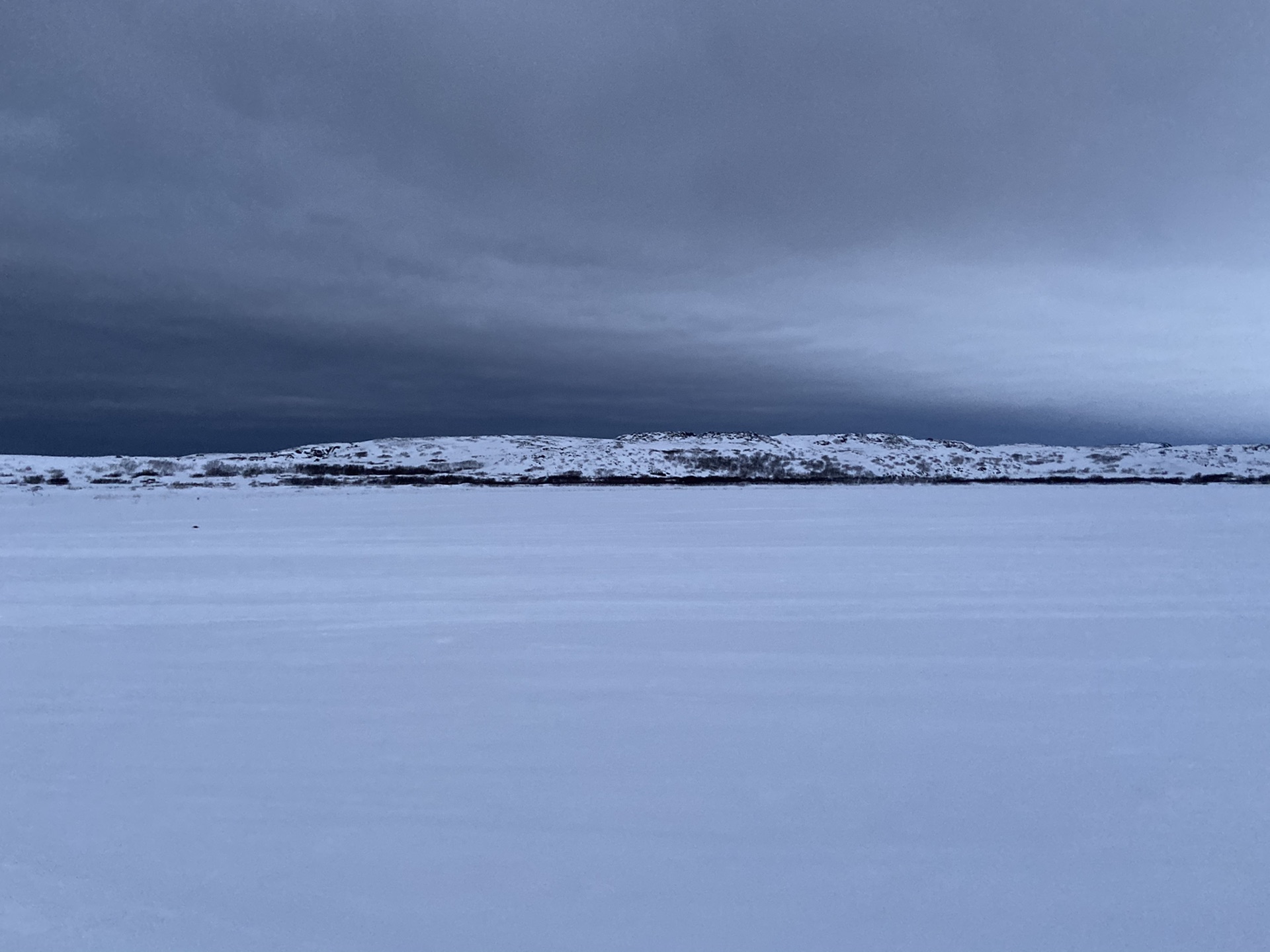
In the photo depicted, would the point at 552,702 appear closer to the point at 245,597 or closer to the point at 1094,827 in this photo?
the point at 1094,827

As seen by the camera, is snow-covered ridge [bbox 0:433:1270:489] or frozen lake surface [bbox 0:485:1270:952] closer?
frozen lake surface [bbox 0:485:1270:952]

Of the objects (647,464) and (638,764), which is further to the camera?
(647,464)

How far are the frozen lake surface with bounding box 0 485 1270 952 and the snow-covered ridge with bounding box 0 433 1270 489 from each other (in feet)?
70.0

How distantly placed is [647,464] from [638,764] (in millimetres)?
37096

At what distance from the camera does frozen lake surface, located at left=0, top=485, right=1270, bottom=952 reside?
187 centimetres

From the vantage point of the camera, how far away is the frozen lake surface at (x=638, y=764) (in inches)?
73.5

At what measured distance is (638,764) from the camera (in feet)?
8.84

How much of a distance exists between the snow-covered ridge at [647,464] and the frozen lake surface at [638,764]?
70.0 feet

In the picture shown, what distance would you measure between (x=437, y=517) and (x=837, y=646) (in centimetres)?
972

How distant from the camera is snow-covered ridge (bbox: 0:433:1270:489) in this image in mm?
27641

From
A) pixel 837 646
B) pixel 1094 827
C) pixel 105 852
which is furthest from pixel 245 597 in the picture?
pixel 1094 827

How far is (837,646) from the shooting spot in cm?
419

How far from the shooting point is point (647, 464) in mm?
39750

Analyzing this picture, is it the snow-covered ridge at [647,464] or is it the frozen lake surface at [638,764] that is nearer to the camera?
the frozen lake surface at [638,764]
